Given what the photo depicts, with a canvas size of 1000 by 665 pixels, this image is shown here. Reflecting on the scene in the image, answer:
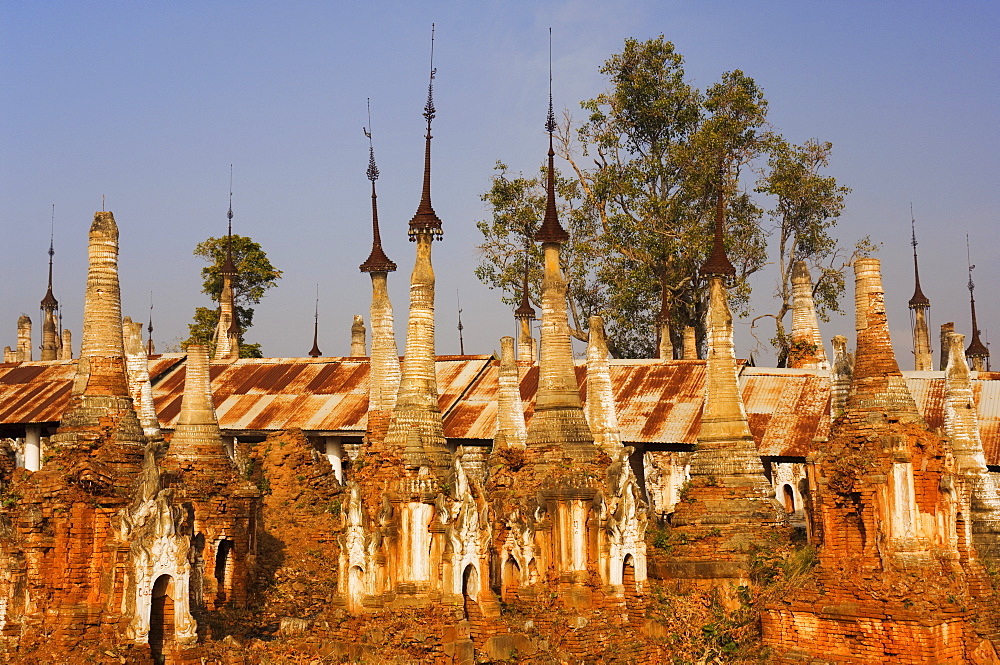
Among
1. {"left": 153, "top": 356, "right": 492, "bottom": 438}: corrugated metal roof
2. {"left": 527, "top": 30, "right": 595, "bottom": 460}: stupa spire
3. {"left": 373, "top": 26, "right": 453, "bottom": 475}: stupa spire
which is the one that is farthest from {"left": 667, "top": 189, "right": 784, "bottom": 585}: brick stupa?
{"left": 153, "top": 356, "right": 492, "bottom": 438}: corrugated metal roof

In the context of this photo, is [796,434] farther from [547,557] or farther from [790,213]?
[790,213]

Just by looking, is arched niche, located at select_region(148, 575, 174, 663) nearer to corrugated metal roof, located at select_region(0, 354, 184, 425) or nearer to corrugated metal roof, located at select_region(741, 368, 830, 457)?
corrugated metal roof, located at select_region(741, 368, 830, 457)

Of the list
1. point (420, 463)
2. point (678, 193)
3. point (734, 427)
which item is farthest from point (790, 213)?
point (420, 463)

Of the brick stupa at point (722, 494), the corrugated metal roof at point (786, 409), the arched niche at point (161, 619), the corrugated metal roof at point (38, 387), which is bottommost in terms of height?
the arched niche at point (161, 619)

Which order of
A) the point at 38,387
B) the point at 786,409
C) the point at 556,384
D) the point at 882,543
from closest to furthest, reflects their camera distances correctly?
the point at 882,543 → the point at 556,384 → the point at 786,409 → the point at 38,387

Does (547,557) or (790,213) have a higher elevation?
(790,213)

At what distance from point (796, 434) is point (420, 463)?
13745mm

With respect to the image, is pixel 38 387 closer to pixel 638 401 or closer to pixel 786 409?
pixel 638 401

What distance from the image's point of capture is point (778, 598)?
1972cm

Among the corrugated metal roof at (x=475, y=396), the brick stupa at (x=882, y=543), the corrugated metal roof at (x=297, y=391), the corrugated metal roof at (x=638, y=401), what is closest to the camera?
the brick stupa at (x=882, y=543)

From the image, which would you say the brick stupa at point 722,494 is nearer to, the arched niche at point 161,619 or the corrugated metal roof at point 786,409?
the corrugated metal roof at point 786,409

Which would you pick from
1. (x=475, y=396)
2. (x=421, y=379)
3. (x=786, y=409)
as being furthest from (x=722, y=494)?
(x=475, y=396)

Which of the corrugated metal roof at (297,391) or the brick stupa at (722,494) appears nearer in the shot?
the brick stupa at (722,494)

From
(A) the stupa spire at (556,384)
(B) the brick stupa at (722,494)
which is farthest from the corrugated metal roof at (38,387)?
(B) the brick stupa at (722,494)
